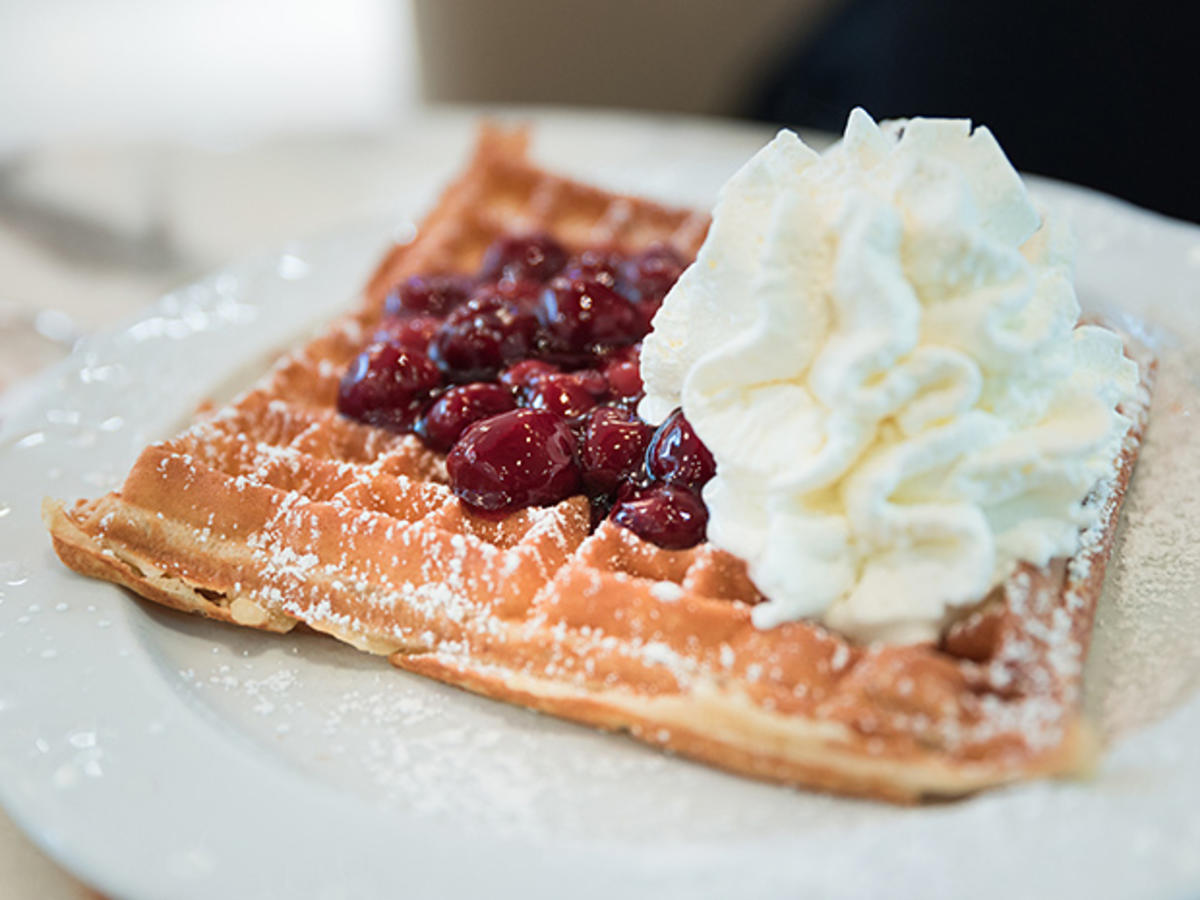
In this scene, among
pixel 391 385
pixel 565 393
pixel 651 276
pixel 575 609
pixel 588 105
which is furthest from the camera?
pixel 588 105

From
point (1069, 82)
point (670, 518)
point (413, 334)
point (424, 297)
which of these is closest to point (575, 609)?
point (670, 518)

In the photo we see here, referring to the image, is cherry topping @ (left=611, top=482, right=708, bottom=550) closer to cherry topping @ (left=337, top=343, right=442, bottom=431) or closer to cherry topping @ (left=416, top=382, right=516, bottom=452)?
cherry topping @ (left=416, top=382, right=516, bottom=452)

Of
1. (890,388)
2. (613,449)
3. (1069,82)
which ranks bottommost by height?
(613,449)

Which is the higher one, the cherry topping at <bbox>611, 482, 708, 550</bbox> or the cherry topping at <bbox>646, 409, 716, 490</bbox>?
the cherry topping at <bbox>646, 409, 716, 490</bbox>

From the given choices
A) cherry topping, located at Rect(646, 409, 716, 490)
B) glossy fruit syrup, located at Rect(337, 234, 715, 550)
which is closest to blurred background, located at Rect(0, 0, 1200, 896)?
glossy fruit syrup, located at Rect(337, 234, 715, 550)

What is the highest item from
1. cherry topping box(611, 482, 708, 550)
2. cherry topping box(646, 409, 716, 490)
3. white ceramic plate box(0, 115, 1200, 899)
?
cherry topping box(646, 409, 716, 490)

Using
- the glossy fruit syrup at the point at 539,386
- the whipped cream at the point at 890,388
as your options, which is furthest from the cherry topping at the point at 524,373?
the whipped cream at the point at 890,388

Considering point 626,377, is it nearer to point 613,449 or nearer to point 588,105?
point 613,449

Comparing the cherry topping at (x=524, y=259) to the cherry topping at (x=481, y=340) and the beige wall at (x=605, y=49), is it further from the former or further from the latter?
the beige wall at (x=605, y=49)
